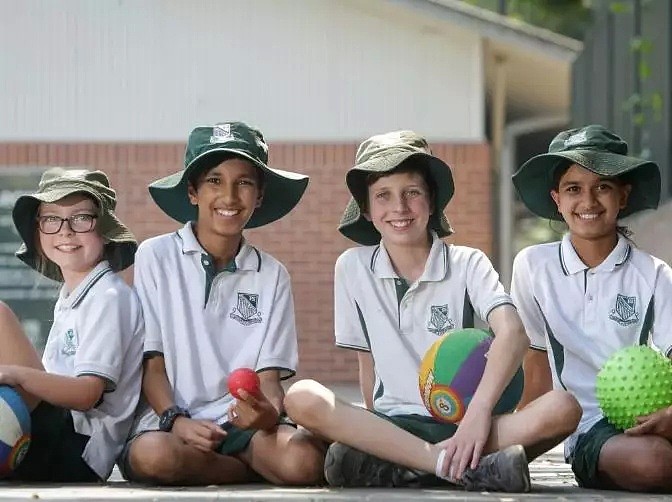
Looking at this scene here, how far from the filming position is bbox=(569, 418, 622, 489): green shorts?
5590mm

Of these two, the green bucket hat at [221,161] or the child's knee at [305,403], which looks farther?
the green bucket hat at [221,161]

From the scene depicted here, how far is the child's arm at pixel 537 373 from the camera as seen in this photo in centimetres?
609

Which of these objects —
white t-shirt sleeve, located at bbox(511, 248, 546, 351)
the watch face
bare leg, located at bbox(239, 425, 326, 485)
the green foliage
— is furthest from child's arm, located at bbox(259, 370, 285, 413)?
the green foliage

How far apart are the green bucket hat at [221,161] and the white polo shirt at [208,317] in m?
0.24

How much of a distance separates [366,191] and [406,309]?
0.57 meters

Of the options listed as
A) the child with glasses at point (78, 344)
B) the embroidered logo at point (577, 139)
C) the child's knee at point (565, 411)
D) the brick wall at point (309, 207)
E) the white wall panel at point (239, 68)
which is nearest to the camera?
the child's knee at point (565, 411)

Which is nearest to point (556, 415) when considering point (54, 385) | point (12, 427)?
point (54, 385)

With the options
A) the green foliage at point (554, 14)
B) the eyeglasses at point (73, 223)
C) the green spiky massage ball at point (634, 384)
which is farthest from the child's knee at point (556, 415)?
the green foliage at point (554, 14)

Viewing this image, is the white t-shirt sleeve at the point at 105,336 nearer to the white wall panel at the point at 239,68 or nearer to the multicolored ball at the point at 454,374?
the multicolored ball at the point at 454,374

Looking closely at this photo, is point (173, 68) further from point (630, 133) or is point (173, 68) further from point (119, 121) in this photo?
point (630, 133)

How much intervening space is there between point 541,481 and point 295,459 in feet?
4.03

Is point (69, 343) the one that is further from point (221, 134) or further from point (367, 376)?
point (367, 376)

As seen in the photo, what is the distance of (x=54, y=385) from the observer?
5.55 meters

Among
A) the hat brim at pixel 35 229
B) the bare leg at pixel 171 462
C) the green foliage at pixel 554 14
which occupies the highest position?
the green foliage at pixel 554 14
